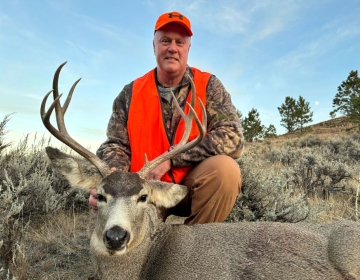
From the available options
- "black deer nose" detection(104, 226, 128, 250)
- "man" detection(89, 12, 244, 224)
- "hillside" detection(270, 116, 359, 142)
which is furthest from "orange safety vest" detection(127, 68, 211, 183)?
"hillside" detection(270, 116, 359, 142)

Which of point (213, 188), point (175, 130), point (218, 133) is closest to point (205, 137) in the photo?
point (218, 133)

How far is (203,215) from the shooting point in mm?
4141

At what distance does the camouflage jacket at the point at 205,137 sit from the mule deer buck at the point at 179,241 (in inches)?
28.4

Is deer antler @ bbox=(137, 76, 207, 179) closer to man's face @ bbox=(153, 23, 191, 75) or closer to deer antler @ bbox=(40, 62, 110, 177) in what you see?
deer antler @ bbox=(40, 62, 110, 177)

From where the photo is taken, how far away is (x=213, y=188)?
412 centimetres

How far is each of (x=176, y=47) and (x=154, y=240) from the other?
8.23ft

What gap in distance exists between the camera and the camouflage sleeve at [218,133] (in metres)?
4.25

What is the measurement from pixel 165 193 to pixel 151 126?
1207 mm

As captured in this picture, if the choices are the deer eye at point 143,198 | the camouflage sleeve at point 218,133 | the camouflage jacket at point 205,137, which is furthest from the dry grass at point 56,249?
the camouflage sleeve at point 218,133

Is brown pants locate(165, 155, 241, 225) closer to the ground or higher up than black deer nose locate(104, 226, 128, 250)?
higher up

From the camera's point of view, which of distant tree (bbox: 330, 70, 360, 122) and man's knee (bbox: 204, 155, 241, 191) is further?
distant tree (bbox: 330, 70, 360, 122)

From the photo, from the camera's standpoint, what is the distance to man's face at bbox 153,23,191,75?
4748 mm

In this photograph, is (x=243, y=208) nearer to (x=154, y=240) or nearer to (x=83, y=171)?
(x=154, y=240)

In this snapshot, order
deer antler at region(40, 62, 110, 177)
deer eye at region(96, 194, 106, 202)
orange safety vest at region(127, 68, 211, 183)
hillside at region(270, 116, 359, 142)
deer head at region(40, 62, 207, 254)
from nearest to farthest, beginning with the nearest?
1. deer head at region(40, 62, 207, 254)
2. deer eye at region(96, 194, 106, 202)
3. deer antler at region(40, 62, 110, 177)
4. orange safety vest at region(127, 68, 211, 183)
5. hillside at region(270, 116, 359, 142)
